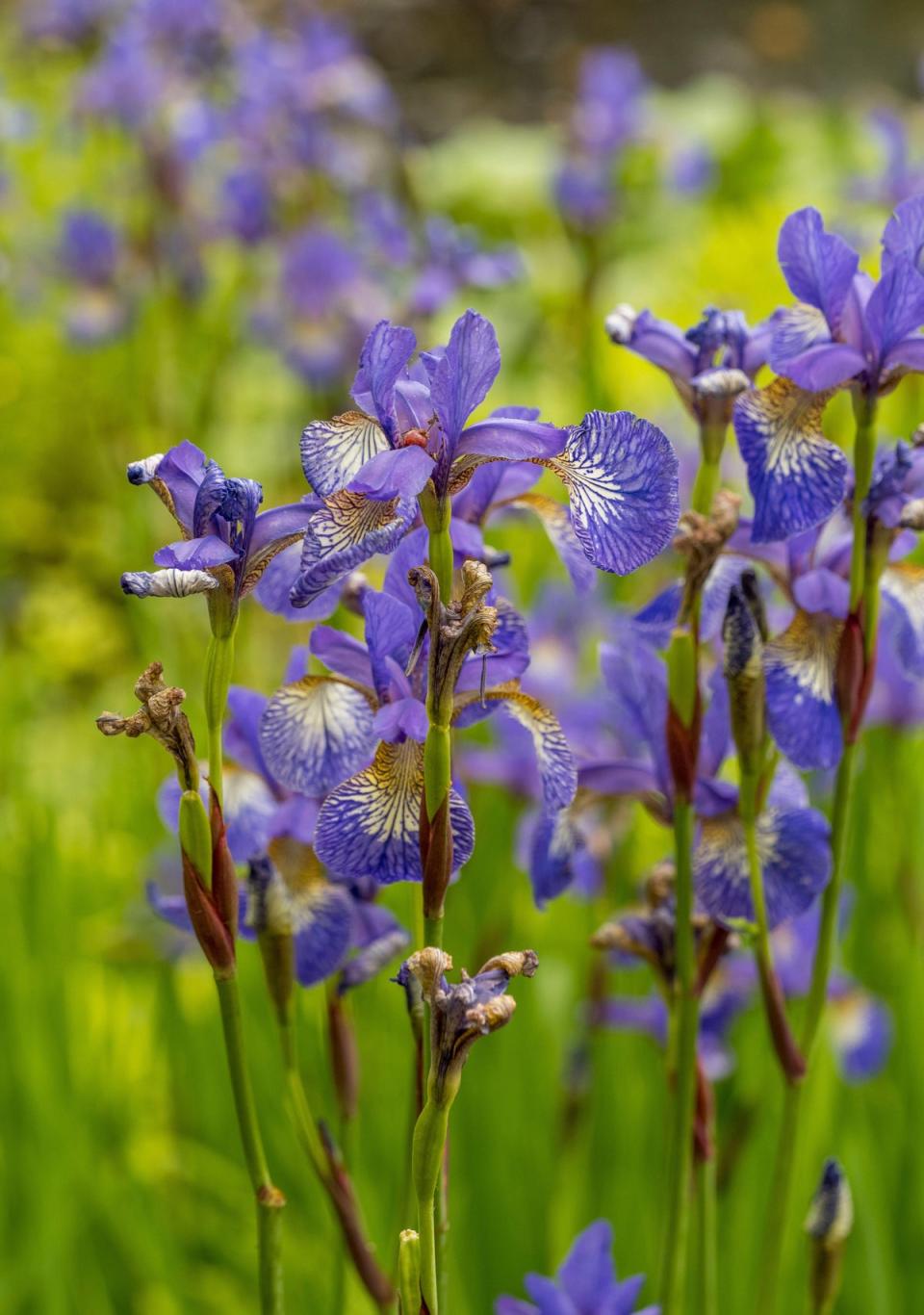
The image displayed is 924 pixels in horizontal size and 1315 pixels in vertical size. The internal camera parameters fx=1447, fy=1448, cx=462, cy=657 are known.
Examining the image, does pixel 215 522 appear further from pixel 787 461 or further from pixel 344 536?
pixel 787 461

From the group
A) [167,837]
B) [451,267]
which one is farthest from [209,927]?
[167,837]

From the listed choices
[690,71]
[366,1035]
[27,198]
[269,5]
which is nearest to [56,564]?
[27,198]

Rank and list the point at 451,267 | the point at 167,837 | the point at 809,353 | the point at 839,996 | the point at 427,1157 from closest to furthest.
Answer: the point at 427,1157 < the point at 809,353 < the point at 839,996 < the point at 451,267 < the point at 167,837

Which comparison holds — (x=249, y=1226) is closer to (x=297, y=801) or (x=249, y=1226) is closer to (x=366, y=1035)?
(x=366, y=1035)

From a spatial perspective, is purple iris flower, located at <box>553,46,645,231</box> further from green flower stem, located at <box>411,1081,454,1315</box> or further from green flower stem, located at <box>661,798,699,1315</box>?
green flower stem, located at <box>411,1081,454,1315</box>

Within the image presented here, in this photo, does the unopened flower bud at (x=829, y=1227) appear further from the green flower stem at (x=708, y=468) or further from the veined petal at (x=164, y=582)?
the veined petal at (x=164, y=582)

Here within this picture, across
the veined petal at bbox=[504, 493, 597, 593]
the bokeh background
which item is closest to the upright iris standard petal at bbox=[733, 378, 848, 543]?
the veined petal at bbox=[504, 493, 597, 593]

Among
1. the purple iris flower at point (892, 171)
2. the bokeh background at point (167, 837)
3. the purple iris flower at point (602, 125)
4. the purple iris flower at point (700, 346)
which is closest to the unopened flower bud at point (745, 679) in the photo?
the purple iris flower at point (700, 346)
